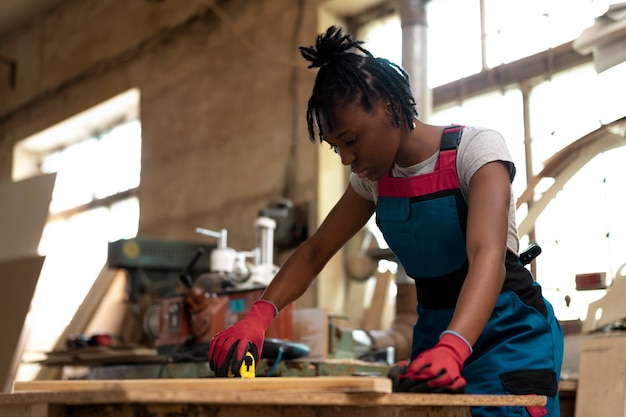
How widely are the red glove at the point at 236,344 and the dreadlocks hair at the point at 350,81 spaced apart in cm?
37

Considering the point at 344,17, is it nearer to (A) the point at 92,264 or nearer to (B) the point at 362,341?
(B) the point at 362,341

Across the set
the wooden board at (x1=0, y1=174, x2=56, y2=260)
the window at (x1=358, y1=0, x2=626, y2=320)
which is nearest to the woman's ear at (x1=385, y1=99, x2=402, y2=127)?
the window at (x1=358, y1=0, x2=626, y2=320)

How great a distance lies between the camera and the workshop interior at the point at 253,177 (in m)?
2.85

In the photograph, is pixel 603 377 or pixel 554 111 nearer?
pixel 603 377

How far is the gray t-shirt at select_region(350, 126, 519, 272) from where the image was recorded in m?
1.41

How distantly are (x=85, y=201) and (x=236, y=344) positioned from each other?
5.15m

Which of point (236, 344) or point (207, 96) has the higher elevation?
point (207, 96)

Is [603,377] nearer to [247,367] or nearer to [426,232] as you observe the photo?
[426,232]

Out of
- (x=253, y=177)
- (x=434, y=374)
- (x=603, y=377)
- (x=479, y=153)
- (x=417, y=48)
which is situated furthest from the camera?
(x=253, y=177)

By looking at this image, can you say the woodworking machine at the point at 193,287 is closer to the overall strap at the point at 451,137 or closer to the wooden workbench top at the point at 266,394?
the overall strap at the point at 451,137

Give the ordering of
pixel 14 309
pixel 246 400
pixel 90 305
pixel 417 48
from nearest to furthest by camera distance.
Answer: pixel 246 400 → pixel 417 48 → pixel 14 309 → pixel 90 305

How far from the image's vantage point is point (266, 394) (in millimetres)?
943

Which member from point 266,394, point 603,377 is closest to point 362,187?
point 266,394

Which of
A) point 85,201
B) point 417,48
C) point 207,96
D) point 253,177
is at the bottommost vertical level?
point 253,177
